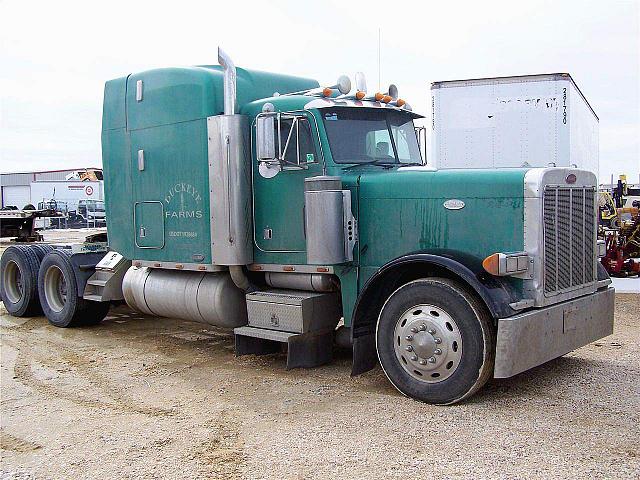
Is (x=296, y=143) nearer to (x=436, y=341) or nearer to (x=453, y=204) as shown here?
(x=453, y=204)

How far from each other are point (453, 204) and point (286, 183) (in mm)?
1784

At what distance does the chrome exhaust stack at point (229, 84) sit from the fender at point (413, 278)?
2.44 metres

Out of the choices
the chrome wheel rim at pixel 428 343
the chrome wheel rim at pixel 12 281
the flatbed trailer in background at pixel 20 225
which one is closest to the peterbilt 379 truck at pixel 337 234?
the chrome wheel rim at pixel 428 343

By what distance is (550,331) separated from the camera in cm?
577

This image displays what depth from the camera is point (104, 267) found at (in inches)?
365

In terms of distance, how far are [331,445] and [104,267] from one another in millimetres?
5377

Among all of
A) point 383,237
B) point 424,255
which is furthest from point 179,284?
point 424,255

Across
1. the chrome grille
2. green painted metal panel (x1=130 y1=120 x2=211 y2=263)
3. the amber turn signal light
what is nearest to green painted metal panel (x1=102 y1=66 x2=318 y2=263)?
green painted metal panel (x1=130 y1=120 x2=211 y2=263)

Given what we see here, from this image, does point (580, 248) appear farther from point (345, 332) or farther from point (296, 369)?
point (296, 369)

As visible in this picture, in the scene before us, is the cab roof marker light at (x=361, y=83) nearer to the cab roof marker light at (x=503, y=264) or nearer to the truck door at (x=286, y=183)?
the truck door at (x=286, y=183)

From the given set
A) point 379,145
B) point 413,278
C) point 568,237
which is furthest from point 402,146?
point 568,237

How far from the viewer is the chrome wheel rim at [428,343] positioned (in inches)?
222

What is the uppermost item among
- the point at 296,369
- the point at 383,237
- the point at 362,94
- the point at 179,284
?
the point at 362,94

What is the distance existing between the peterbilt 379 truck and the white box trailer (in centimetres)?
480
